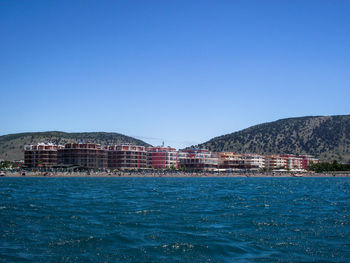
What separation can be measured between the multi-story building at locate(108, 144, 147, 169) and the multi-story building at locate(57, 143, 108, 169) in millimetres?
5502

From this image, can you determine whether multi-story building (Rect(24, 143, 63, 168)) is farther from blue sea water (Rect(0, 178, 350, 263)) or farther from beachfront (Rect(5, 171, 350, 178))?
blue sea water (Rect(0, 178, 350, 263))

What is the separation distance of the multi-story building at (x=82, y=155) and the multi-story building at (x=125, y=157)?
217 inches

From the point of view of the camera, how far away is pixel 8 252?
19594 millimetres

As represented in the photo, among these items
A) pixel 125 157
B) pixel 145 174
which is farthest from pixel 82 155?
pixel 145 174

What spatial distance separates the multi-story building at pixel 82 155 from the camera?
178 meters

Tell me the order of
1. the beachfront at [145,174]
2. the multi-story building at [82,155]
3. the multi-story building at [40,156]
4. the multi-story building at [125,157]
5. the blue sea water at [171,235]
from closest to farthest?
the blue sea water at [171,235]
the beachfront at [145,174]
the multi-story building at [82,155]
the multi-story building at [40,156]
the multi-story building at [125,157]

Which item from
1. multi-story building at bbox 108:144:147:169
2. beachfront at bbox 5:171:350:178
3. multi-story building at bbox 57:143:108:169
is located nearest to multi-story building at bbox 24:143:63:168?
multi-story building at bbox 57:143:108:169

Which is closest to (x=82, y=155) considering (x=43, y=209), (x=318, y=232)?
(x=43, y=209)

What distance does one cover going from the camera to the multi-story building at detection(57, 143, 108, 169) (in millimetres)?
177750

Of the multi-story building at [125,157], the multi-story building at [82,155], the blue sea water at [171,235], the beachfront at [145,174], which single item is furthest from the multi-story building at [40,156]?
the blue sea water at [171,235]

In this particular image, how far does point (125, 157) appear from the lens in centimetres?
18775

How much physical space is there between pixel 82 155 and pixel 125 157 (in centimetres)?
1914

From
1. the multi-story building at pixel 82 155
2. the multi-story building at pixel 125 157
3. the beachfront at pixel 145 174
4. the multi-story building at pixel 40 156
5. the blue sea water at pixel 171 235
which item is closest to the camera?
the blue sea water at pixel 171 235

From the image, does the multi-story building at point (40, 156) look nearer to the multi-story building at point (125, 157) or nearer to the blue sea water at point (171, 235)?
the multi-story building at point (125, 157)
